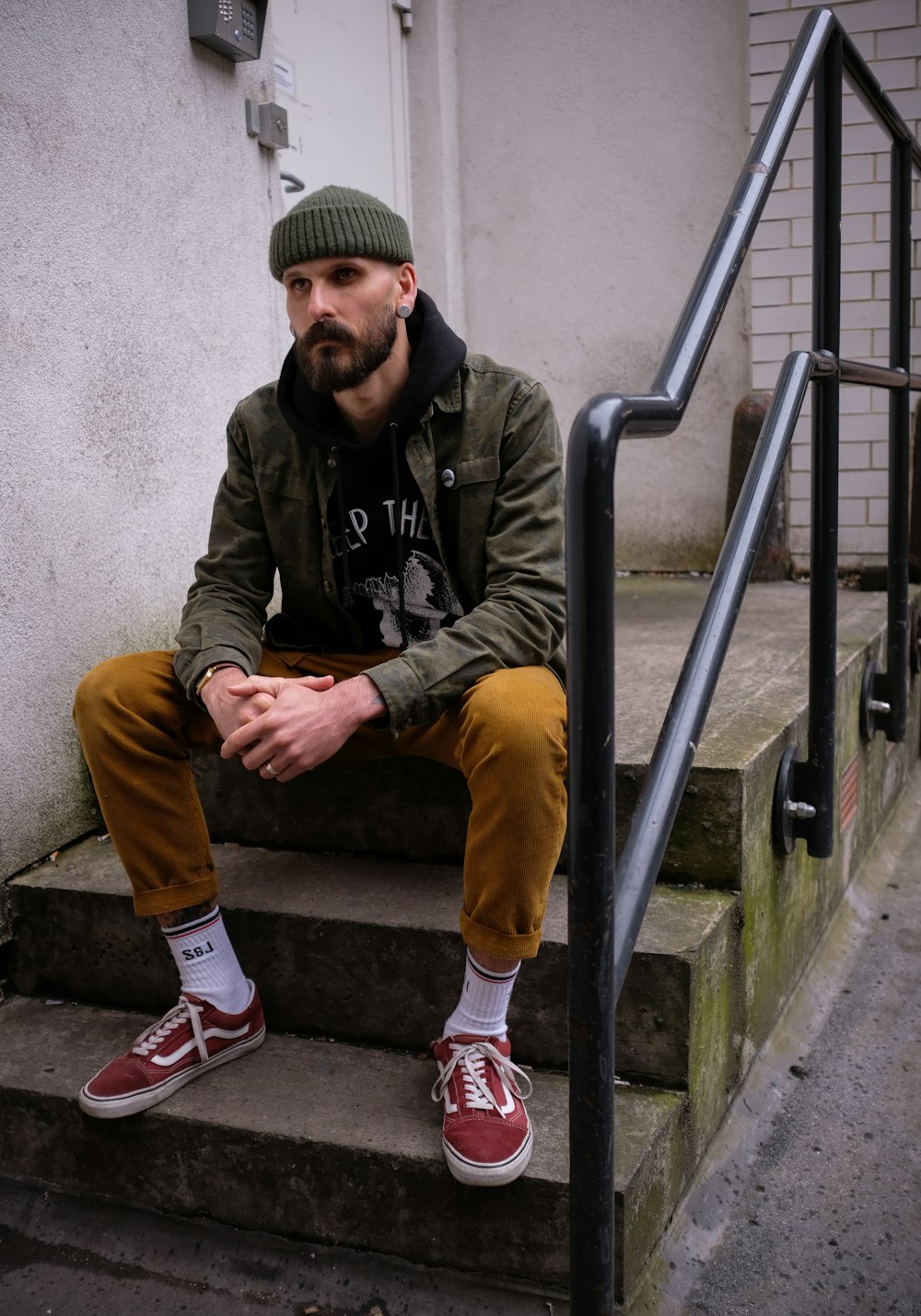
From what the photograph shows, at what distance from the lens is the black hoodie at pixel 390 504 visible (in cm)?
206

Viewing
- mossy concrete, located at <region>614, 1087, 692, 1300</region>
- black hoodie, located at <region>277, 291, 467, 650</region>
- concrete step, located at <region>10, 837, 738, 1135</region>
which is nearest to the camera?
mossy concrete, located at <region>614, 1087, 692, 1300</region>

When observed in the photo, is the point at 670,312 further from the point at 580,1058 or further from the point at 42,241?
the point at 580,1058

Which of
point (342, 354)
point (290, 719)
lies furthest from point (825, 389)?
point (290, 719)

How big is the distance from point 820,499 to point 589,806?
1.15 meters

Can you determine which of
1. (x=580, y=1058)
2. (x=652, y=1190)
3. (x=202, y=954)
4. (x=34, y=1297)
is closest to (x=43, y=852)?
(x=202, y=954)

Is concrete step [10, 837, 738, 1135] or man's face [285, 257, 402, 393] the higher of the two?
man's face [285, 257, 402, 393]

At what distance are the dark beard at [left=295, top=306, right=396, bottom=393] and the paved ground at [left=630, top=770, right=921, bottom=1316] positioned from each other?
1479mm

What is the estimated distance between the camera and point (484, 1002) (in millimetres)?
1788

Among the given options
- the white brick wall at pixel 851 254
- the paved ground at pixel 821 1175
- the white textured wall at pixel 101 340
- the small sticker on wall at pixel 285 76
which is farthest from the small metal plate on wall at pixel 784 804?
the small sticker on wall at pixel 285 76

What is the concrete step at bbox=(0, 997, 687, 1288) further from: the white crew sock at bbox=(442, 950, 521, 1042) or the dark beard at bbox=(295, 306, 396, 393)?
the dark beard at bbox=(295, 306, 396, 393)

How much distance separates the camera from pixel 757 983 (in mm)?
2166

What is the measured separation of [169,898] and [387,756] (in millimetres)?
454

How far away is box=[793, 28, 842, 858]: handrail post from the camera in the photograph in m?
2.04

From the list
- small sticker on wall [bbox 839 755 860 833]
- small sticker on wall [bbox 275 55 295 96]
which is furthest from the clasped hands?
small sticker on wall [bbox 275 55 295 96]
